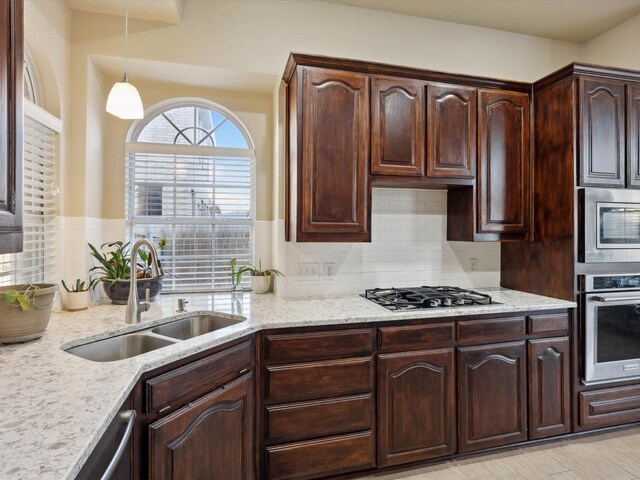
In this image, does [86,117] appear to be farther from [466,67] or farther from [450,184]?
[466,67]

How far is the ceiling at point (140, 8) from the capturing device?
2191mm

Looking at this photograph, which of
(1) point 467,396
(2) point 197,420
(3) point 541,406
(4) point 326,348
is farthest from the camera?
(3) point 541,406

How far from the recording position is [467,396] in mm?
2166

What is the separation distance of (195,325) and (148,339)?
34 centimetres

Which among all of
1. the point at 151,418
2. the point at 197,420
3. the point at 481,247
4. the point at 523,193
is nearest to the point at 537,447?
the point at 481,247

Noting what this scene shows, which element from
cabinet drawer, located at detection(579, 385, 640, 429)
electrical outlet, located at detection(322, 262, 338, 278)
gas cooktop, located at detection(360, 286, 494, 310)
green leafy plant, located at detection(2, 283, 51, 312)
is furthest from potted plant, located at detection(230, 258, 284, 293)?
cabinet drawer, located at detection(579, 385, 640, 429)

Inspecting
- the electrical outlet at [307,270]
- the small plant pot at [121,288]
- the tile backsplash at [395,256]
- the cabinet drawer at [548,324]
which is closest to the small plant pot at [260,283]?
the tile backsplash at [395,256]

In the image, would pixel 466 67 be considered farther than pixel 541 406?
Yes

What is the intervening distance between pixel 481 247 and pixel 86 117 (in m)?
3.02

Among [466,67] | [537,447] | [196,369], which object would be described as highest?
[466,67]

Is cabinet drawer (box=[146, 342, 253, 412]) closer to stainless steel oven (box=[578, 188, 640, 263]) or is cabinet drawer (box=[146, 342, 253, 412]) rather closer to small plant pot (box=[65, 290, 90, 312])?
small plant pot (box=[65, 290, 90, 312])

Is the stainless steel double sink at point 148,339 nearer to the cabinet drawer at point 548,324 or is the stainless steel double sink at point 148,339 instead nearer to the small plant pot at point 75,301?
the small plant pot at point 75,301

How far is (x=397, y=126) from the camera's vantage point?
2389 millimetres

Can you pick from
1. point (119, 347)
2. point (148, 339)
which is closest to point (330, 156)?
point (148, 339)
